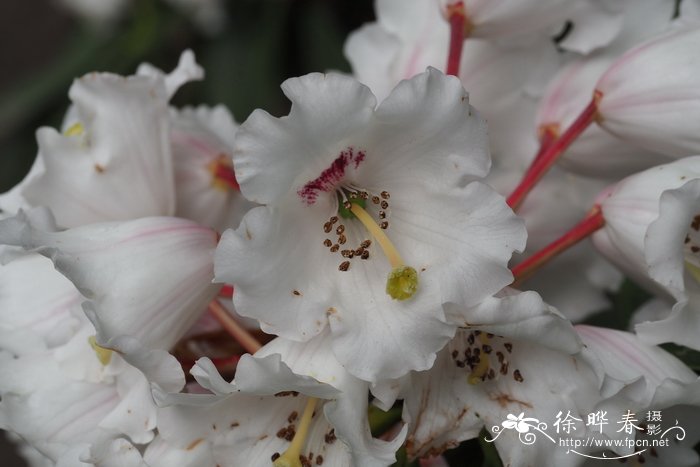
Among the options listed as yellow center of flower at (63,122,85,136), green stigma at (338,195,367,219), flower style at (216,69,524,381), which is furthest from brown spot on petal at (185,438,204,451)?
yellow center of flower at (63,122,85,136)

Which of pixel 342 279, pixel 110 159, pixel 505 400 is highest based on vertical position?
pixel 110 159

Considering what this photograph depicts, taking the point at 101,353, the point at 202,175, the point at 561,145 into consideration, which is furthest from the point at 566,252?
the point at 101,353

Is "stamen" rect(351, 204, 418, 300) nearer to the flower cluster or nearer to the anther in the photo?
the flower cluster

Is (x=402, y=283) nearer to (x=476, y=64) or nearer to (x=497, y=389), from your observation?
(x=497, y=389)

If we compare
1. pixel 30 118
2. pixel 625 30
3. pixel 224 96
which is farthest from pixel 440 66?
pixel 30 118

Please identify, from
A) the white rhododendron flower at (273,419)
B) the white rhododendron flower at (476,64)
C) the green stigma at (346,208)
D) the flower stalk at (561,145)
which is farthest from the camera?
the white rhododendron flower at (476,64)

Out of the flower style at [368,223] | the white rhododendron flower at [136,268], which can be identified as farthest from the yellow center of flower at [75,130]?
Result: the flower style at [368,223]

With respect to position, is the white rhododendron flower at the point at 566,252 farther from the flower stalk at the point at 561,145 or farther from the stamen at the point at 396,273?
the stamen at the point at 396,273

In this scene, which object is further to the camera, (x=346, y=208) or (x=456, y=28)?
(x=456, y=28)
